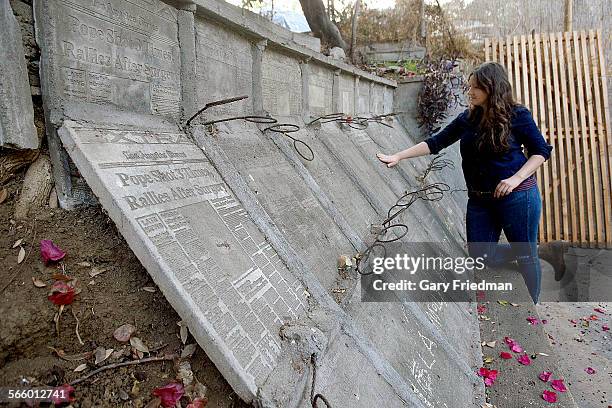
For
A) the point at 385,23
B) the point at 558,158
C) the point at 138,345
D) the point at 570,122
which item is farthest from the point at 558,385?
the point at 385,23

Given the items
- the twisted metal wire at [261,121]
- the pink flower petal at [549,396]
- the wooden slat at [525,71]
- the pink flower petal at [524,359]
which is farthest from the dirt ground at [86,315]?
the wooden slat at [525,71]

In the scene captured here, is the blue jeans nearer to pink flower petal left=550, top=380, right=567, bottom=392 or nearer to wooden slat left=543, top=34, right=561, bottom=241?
pink flower petal left=550, top=380, right=567, bottom=392

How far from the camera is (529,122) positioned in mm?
2926

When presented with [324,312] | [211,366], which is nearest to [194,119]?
[324,312]

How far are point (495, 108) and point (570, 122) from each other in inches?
224

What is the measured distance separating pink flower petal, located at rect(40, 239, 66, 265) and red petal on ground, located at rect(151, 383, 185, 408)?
0.54 meters

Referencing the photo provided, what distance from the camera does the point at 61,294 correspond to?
1.22 metres

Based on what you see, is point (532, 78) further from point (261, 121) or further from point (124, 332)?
point (124, 332)

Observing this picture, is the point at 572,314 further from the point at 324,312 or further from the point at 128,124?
the point at 128,124

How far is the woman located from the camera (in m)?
2.90

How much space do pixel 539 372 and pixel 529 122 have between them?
66.6 inches

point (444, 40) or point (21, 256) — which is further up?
point (444, 40)

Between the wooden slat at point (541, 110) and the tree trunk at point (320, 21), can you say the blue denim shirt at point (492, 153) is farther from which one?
the tree trunk at point (320, 21)

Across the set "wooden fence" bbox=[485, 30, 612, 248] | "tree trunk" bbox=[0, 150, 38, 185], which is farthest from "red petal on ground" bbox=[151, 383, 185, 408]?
"wooden fence" bbox=[485, 30, 612, 248]
